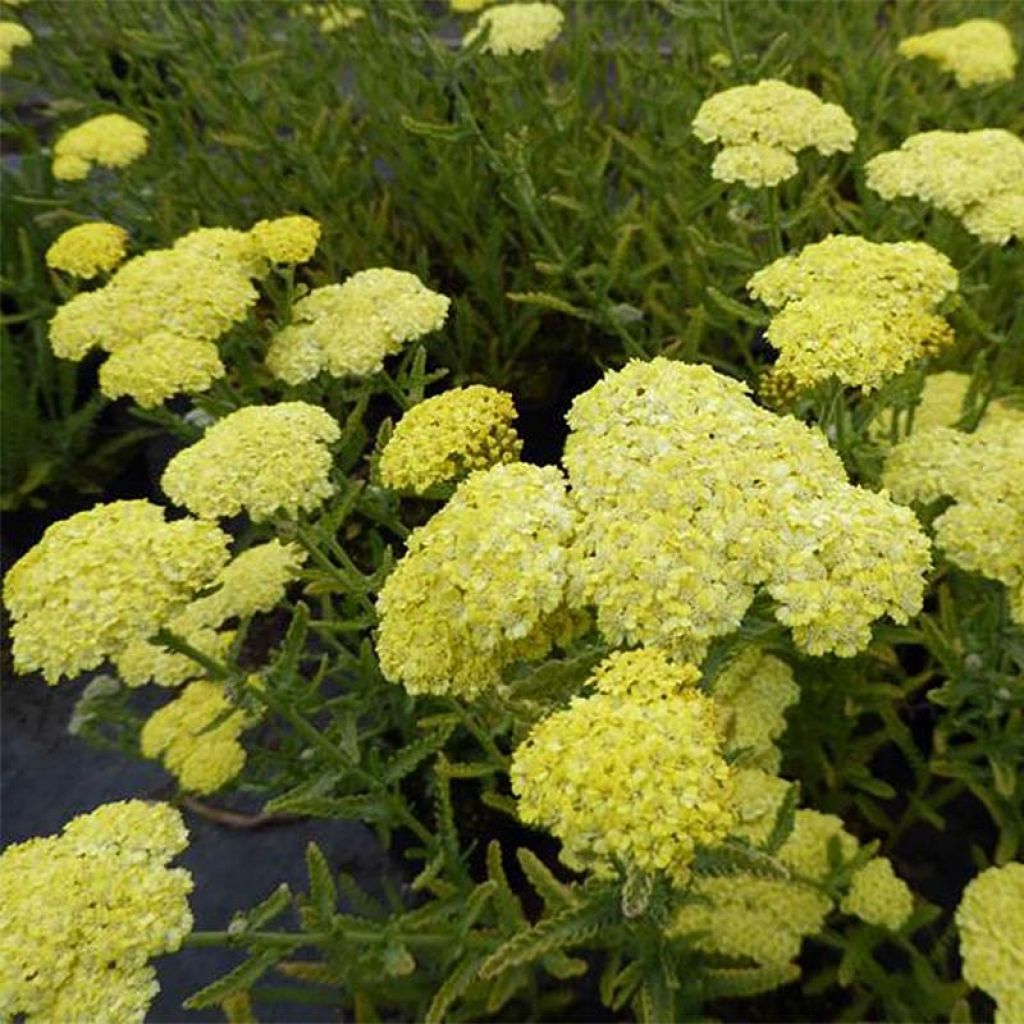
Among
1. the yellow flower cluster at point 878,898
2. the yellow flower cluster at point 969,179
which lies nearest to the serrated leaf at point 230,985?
the yellow flower cluster at point 878,898

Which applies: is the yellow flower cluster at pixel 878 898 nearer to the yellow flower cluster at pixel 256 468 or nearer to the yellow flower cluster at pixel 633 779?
the yellow flower cluster at pixel 633 779

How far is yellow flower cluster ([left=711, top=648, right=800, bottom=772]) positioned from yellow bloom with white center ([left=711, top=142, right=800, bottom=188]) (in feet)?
2.68

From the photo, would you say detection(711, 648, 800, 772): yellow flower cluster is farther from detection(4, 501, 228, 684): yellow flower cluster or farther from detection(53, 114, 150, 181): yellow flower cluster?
detection(53, 114, 150, 181): yellow flower cluster

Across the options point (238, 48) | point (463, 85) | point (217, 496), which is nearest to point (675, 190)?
point (463, 85)

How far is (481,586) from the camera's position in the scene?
111cm

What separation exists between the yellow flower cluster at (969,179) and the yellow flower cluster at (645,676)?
109cm

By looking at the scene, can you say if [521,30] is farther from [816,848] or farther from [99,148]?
[816,848]

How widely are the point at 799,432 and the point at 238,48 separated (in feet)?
9.37

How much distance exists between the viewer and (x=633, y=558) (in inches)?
42.4

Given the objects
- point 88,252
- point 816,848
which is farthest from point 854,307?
point 88,252

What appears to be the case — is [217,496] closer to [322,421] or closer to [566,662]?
[322,421]

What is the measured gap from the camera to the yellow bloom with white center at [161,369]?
170cm

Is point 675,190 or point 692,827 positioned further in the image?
point 675,190

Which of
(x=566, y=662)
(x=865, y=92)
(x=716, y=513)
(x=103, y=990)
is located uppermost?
(x=865, y=92)
